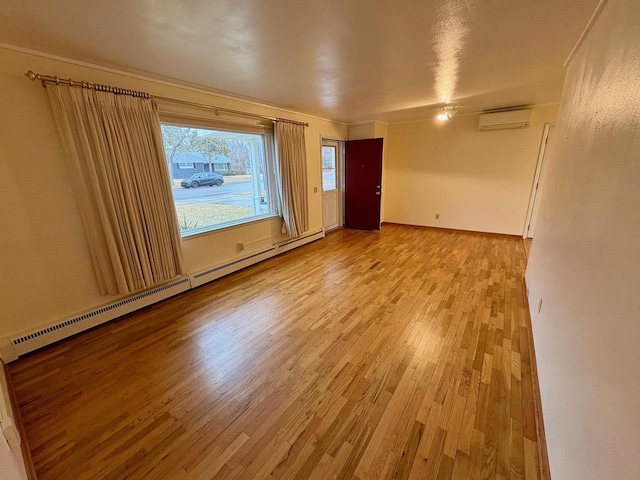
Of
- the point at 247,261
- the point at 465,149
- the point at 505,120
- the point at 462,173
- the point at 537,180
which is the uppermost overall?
the point at 505,120

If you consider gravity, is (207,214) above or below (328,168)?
below

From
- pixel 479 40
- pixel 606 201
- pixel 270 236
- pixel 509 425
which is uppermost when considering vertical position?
pixel 479 40

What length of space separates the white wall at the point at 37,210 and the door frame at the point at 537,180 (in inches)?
225

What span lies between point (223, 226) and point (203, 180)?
633 mm

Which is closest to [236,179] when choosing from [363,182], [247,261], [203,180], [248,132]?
[203,180]

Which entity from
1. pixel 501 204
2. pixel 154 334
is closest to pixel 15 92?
pixel 154 334

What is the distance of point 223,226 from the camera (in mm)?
3512

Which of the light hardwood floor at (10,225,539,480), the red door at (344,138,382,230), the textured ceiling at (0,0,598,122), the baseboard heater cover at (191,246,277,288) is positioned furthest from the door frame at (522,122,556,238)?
the baseboard heater cover at (191,246,277,288)

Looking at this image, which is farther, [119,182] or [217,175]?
[217,175]

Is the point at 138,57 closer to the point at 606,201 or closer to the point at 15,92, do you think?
the point at 15,92

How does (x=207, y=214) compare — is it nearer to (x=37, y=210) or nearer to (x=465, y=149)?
(x=37, y=210)

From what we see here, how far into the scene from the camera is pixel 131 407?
1628 millimetres

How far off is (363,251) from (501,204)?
2880 millimetres

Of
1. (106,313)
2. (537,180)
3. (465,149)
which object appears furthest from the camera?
(465,149)
